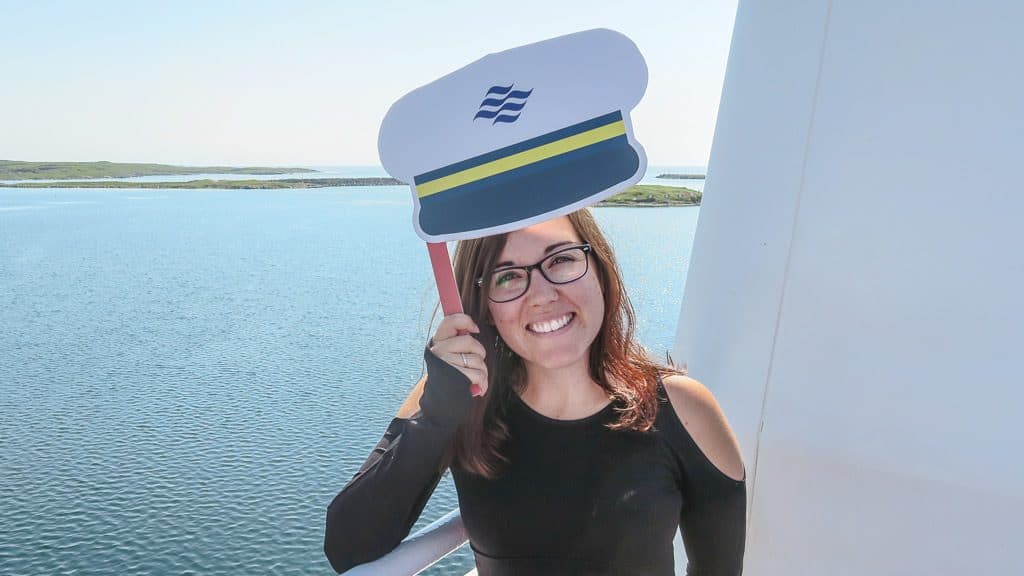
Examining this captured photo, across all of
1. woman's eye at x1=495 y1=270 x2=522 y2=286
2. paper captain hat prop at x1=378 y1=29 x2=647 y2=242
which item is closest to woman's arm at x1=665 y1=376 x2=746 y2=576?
woman's eye at x1=495 y1=270 x2=522 y2=286

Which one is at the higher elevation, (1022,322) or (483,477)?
(1022,322)

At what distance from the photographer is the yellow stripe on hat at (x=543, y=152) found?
3.71 feet

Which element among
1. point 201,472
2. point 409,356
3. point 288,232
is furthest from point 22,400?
point 288,232

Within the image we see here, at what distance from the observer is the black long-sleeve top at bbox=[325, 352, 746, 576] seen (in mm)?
1231

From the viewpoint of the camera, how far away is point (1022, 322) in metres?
1.33

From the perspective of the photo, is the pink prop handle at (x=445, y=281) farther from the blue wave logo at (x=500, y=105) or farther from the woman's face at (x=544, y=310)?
the blue wave logo at (x=500, y=105)

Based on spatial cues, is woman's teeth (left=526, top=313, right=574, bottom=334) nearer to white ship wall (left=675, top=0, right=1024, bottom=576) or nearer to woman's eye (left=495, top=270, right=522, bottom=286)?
woman's eye (left=495, top=270, right=522, bottom=286)

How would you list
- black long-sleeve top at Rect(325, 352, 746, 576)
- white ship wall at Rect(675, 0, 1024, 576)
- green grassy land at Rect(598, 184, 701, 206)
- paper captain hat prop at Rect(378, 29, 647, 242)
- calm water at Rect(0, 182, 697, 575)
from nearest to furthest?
paper captain hat prop at Rect(378, 29, 647, 242), black long-sleeve top at Rect(325, 352, 746, 576), white ship wall at Rect(675, 0, 1024, 576), calm water at Rect(0, 182, 697, 575), green grassy land at Rect(598, 184, 701, 206)

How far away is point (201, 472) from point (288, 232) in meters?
36.3

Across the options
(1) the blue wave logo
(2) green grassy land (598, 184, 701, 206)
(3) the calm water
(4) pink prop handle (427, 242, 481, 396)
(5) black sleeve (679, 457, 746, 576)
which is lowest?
(3) the calm water

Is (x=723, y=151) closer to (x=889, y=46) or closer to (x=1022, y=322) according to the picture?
(x=889, y=46)

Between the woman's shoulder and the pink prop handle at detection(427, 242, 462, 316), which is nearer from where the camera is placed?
the pink prop handle at detection(427, 242, 462, 316)

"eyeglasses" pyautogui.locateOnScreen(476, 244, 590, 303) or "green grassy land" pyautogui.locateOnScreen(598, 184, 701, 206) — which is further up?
"green grassy land" pyautogui.locateOnScreen(598, 184, 701, 206)

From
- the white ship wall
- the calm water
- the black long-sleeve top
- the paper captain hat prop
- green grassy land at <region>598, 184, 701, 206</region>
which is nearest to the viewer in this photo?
the paper captain hat prop
